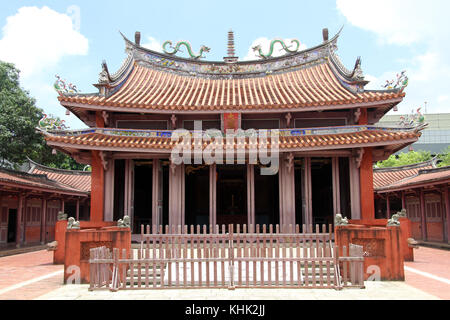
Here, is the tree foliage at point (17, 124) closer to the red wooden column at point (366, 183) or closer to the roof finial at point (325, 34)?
the roof finial at point (325, 34)

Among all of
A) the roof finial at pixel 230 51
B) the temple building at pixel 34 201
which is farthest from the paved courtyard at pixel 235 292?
the roof finial at pixel 230 51

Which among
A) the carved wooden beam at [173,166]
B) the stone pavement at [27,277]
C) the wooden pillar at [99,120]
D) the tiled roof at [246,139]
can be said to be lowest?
the stone pavement at [27,277]

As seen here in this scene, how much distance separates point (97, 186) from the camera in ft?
51.6

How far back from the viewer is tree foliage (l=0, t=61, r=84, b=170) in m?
26.2

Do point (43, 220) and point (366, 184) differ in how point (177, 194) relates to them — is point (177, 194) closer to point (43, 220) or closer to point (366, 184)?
point (366, 184)

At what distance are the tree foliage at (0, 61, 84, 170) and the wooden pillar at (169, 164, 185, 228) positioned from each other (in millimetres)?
15395

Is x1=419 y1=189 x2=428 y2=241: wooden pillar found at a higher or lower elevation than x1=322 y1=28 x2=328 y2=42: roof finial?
lower

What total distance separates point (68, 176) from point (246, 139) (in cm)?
1555

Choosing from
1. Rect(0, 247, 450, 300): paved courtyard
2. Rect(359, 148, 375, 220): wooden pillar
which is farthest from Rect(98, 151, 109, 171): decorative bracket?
Rect(359, 148, 375, 220): wooden pillar

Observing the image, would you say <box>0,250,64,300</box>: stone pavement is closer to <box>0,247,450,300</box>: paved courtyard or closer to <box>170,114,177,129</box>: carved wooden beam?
<box>0,247,450,300</box>: paved courtyard

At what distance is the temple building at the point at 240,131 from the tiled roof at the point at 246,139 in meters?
0.04

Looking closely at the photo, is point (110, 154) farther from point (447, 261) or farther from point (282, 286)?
point (447, 261)

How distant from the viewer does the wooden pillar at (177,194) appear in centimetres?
1585

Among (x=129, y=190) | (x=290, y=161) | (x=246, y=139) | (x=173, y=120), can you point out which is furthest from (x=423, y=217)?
(x=129, y=190)
